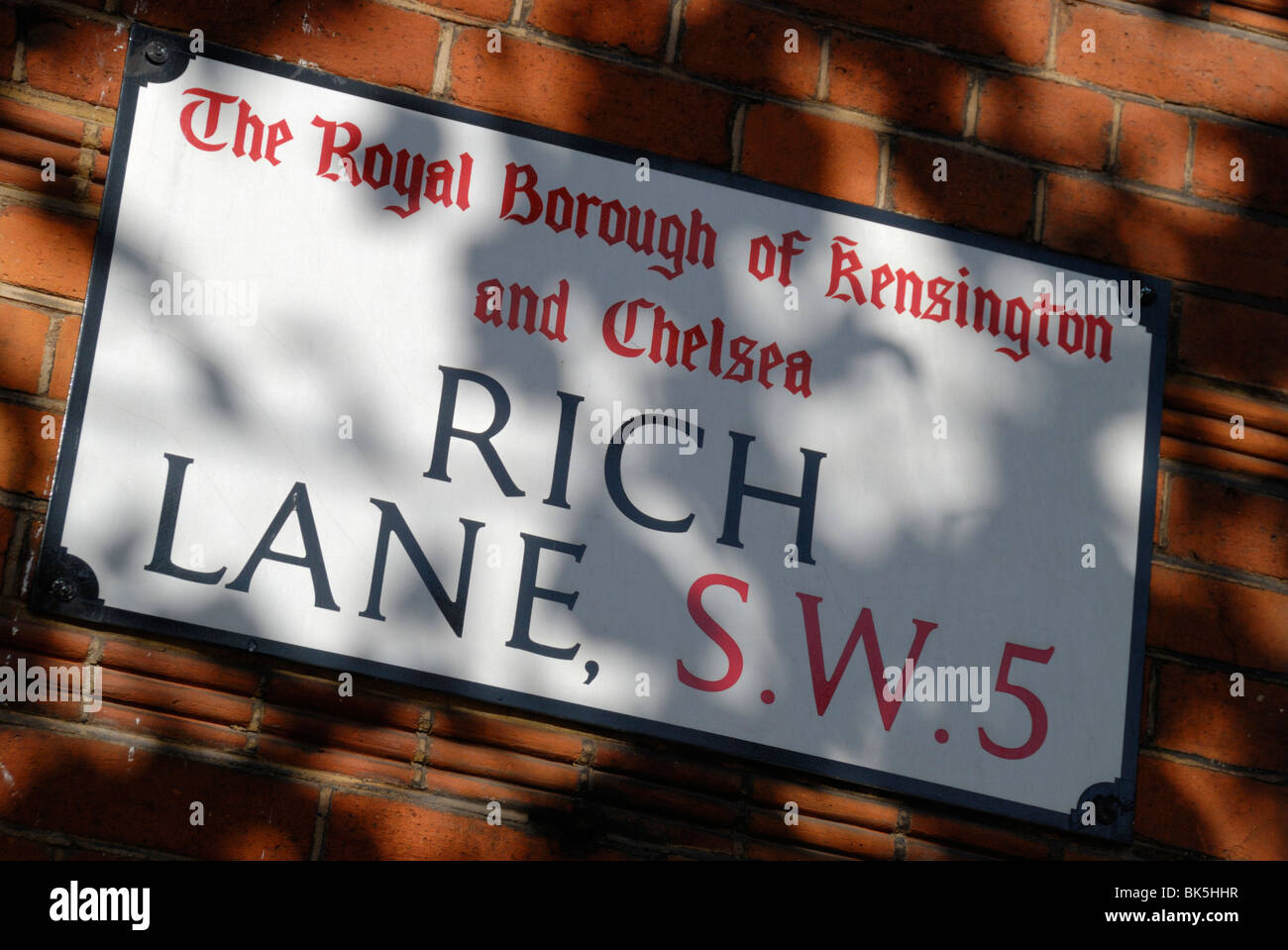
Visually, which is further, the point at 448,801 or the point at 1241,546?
the point at 1241,546

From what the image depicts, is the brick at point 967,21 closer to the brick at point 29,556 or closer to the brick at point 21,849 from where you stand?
the brick at point 29,556

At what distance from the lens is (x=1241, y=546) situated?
1.64m

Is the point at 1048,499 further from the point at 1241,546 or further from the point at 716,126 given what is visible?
the point at 716,126

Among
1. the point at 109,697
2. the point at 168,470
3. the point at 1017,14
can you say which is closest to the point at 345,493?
the point at 168,470

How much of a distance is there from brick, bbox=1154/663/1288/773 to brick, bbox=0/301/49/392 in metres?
1.43

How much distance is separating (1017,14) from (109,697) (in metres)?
1.45

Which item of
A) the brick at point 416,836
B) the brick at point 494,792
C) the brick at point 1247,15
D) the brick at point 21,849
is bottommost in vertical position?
the brick at point 21,849

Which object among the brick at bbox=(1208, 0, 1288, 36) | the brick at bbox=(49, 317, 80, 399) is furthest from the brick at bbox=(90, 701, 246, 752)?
the brick at bbox=(1208, 0, 1288, 36)

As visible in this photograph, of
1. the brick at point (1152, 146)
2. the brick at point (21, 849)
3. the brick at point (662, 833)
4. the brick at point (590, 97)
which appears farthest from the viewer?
the brick at point (1152, 146)

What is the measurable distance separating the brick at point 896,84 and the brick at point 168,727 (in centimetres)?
111

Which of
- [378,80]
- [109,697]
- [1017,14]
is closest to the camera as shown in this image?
[109,697]

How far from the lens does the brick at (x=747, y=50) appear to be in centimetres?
164

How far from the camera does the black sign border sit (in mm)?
1415

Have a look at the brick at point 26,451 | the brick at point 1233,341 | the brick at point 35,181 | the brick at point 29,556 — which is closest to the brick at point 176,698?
the brick at point 29,556
